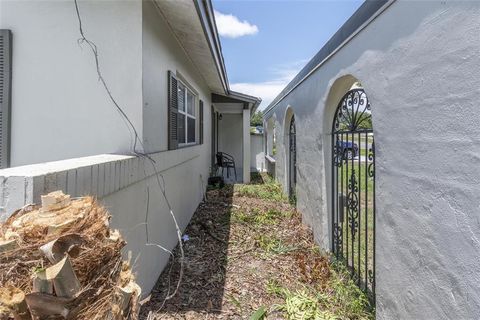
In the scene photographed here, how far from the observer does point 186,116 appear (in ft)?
22.7

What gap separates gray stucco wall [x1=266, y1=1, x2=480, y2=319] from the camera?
5.94 feet

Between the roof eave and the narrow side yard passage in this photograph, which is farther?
the roof eave

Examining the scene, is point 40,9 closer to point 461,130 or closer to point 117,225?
point 117,225

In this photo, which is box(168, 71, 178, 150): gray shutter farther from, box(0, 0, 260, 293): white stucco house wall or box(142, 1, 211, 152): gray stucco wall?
box(0, 0, 260, 293): white stucco house wall

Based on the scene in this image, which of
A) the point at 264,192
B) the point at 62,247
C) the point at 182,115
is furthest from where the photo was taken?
the point at 264,192

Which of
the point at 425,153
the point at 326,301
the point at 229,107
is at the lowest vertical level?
the point at 326,301

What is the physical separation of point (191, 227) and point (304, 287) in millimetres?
3037

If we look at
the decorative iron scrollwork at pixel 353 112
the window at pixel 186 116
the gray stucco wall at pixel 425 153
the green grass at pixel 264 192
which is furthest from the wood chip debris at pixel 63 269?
the green grass at pixel 264 192

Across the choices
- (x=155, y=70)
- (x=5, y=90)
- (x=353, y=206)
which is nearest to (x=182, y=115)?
(x=155, y=70)

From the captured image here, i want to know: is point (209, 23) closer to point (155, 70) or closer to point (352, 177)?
point (155, 70)

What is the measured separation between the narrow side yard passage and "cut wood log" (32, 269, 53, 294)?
1.61 meters

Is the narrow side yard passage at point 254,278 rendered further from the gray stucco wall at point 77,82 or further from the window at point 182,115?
the window at point 182,115

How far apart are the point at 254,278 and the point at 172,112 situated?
2.74m

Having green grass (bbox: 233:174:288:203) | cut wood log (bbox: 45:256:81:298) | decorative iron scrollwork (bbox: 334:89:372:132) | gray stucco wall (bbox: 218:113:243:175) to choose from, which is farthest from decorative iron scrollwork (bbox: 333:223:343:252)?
gray stucco wall (bbox: 218:113:243:175)
